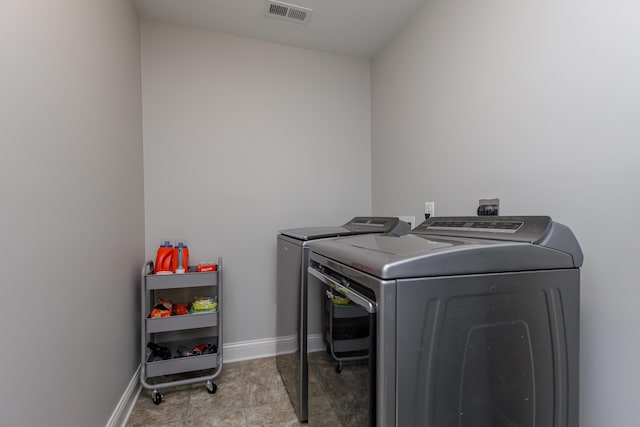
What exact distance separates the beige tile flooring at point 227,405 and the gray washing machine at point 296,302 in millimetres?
100

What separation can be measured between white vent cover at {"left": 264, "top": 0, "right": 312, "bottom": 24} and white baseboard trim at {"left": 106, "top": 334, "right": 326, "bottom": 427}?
2.08 meters

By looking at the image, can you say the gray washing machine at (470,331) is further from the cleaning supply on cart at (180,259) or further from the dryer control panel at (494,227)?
the cleaning supply on cart at (180,259)

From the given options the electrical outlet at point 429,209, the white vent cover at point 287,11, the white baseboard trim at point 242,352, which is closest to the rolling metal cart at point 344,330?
the white baseboard trim at point 242,352

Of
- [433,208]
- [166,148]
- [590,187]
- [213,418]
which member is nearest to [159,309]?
[213,418]

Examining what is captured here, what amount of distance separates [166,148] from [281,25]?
4.12 feet

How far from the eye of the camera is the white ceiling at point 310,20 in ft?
6.53

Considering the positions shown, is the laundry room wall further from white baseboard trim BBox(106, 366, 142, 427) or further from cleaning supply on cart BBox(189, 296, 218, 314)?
white baseboard trim BBox(106, 366, 142, 427)

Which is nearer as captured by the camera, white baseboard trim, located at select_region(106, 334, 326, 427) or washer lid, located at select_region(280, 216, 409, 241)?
white baseboard trim, located at select_region(106, 334, 326, 427)

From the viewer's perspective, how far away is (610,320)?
1024 mm

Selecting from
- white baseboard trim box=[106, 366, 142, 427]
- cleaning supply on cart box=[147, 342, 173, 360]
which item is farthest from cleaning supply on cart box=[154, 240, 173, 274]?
white baseboard trim box=[106, 366, 142, 427]

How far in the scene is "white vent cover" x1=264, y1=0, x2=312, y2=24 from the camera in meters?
1.99

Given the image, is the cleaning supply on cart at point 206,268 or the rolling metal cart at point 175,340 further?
the cleaning supply on cart at point 206,268

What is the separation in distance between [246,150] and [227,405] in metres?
1.79

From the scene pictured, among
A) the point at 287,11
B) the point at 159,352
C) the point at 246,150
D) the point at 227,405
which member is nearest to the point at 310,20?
the point at 287,11
